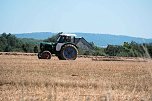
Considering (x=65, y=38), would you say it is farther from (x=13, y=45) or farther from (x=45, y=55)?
(x=13, y=45)

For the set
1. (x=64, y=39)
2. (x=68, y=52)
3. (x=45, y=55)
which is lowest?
(x=45, y=55)

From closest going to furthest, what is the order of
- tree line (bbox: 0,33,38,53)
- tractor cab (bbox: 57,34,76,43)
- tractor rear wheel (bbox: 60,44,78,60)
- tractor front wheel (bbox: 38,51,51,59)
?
1. tractor rear wheel (bbox: 60,44,78,60)
2. tractor front wheel (bbox: 38,51,51,59)
3. tractor cab (bbox: 57,34,76,43)
4. tree line (bbox: 0,33,38,53)

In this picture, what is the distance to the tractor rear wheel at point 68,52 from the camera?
29469 millimetres

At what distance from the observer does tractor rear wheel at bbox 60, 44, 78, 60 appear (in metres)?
29.5

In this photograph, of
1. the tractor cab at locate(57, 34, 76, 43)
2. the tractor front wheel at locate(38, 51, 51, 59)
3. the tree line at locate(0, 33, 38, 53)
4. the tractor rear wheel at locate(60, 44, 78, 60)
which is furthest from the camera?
the tree line at locate(0, 33, 38, 53)

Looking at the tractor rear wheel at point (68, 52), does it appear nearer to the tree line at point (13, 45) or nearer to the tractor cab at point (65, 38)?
the tractor cab at point (65, 38)

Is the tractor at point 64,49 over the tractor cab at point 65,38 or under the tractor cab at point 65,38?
under

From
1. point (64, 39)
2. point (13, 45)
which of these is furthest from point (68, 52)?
point (13, 45)

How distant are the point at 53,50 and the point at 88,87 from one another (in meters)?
18.9

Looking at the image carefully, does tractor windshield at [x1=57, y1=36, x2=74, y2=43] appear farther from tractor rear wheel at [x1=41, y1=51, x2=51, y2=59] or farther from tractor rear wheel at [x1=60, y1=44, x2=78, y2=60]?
tractor rear wheel at [x1=41, y1=51, x2=51, y2=59]

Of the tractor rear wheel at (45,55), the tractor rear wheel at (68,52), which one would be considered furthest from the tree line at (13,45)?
the tractor rear wheel at (68,52)

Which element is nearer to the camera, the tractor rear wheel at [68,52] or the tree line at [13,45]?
the tractor rear wheel at [68,52]

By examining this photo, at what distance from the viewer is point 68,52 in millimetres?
29750

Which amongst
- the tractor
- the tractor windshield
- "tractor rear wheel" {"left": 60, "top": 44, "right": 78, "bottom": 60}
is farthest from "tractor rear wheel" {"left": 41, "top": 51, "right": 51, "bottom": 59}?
the tractor windshield
